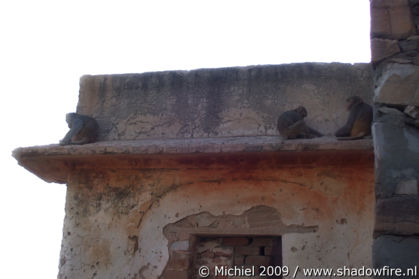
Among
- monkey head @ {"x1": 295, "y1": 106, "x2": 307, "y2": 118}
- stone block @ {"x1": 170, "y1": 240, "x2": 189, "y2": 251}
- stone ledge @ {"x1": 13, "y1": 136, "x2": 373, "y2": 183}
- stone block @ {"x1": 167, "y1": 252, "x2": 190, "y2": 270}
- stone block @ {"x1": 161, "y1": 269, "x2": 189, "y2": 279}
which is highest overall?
monkey head @ {"x1": 295, "y1": 106, "x2": 307, "y2": 118}

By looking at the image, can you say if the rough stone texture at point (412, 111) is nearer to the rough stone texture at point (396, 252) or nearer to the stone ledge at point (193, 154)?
the rough stone texture at point (396, 252)

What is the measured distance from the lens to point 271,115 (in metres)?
5.78

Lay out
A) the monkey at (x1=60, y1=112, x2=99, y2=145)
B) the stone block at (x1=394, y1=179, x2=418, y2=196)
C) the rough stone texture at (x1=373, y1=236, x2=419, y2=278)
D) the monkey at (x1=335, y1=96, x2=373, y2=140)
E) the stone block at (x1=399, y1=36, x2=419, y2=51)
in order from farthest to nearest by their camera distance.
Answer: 1. the monkey at (x1=60, y1=112, x2=99, y2=145)
2. the monkey at (x1=335, y1=96, x2=373, y2=140)
3. the stone block at (x1=399, y1=36, x2=419, y2=51)
4. the stone block at (x1=394, y1=179, x2=418, y2=196)
5. the rough stone texture at (x1=373, y1=236, x2=419, y2=278)

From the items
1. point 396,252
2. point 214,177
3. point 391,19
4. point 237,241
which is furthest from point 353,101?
point 396,252

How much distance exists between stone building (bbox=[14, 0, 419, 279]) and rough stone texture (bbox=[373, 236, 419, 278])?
7.28 ft

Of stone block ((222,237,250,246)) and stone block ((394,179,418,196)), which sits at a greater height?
stone block ((222,237,250,246))

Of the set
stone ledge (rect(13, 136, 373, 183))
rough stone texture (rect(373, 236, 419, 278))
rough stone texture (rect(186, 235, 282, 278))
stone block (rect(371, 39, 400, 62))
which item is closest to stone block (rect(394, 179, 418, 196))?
rough stone texture (rect(373, 236, 419, 278))

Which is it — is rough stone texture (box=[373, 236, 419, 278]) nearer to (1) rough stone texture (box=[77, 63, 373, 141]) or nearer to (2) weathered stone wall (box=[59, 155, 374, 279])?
(2) weathered stone wall (box=[59, 155, 374, 279])

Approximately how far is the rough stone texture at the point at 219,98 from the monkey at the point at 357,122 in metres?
0.37

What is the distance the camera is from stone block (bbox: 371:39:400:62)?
309cm

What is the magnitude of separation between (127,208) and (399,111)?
11.4ft

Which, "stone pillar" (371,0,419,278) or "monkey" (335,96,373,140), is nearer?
"stone pillar" (371,0,419,278)

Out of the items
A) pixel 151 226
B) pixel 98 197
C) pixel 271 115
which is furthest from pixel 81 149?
pixel 271 115

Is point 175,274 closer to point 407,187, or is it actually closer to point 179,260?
point 179,260
